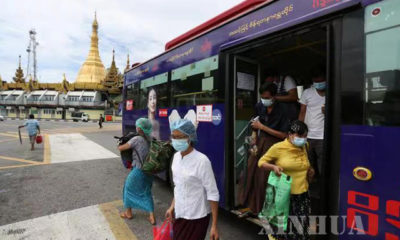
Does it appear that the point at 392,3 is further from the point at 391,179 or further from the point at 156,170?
the point at 156,170

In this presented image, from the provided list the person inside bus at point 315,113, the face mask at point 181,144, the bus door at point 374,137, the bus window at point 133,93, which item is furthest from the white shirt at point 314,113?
the bus window at point 133,93

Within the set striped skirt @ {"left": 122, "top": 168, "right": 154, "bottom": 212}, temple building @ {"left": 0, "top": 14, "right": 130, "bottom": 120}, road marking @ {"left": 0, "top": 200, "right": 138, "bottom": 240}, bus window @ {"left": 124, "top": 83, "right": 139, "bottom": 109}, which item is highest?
temple building @ {"left": 0, "top": 14, "right": 130, "bottom": 120}

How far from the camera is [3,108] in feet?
168

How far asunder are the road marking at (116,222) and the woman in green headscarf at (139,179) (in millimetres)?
162

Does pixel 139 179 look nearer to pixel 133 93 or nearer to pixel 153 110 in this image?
pixel 153 110

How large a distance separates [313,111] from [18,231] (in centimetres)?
417

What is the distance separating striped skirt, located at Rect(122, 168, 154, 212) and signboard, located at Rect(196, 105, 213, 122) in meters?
1.23

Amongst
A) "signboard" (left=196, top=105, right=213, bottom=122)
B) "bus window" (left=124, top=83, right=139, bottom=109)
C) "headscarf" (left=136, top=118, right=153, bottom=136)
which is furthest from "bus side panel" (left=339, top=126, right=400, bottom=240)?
"bus window" (left=124, top=83, right=139, bottom=109)

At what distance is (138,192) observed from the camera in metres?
3.55

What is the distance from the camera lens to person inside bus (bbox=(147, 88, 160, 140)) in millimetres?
5277

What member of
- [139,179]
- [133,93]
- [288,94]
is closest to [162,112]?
[139,179]

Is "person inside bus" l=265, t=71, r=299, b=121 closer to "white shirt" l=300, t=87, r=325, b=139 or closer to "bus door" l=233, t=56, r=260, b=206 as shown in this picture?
"white shirt" l=300, t=87, r=325, b=139

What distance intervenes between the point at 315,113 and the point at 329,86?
0.84 m

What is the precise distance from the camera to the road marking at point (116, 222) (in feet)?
10.0
